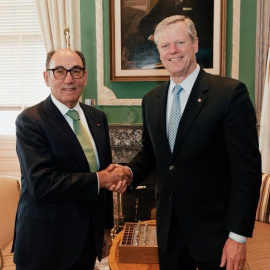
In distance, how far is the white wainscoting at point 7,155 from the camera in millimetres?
4223

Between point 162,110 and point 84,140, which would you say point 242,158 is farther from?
point 84,140

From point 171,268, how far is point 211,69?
2.41 meters

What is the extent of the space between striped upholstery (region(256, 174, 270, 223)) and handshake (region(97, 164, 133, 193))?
161 centimetres

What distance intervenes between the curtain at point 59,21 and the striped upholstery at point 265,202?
229cm

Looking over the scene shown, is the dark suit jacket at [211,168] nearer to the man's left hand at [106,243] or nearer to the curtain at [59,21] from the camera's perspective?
the man's left hand at [106,243]

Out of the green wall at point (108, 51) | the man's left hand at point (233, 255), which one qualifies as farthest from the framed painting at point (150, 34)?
the man's left hand at point (233, 255)

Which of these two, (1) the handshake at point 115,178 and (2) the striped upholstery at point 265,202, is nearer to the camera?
(1) the handshake at point 115,178

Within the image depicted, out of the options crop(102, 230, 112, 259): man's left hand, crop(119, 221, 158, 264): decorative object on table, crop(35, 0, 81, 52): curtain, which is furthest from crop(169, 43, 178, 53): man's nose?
crop(35, 0, 81, 52): curtain

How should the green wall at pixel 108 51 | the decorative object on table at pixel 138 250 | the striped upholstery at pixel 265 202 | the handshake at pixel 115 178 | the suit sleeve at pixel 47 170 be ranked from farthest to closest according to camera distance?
the green wall at pixel 108 51
the striped upholstery at pixel 265 202
the decorative object on table at pixel 138 250
the handshake at pixel 115 178
the suit sleeve at pixel 47 170

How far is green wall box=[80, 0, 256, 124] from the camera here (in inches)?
140

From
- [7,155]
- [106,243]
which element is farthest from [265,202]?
[7,155]

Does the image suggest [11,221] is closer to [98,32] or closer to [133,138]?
[133,138]

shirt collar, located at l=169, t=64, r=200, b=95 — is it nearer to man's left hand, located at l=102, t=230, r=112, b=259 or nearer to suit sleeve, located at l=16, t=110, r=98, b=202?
suit sleeve, located at l=16, t=110, r=98, b=202

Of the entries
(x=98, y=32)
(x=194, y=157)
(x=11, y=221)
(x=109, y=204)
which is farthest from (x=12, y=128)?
(x=194, y=157)
